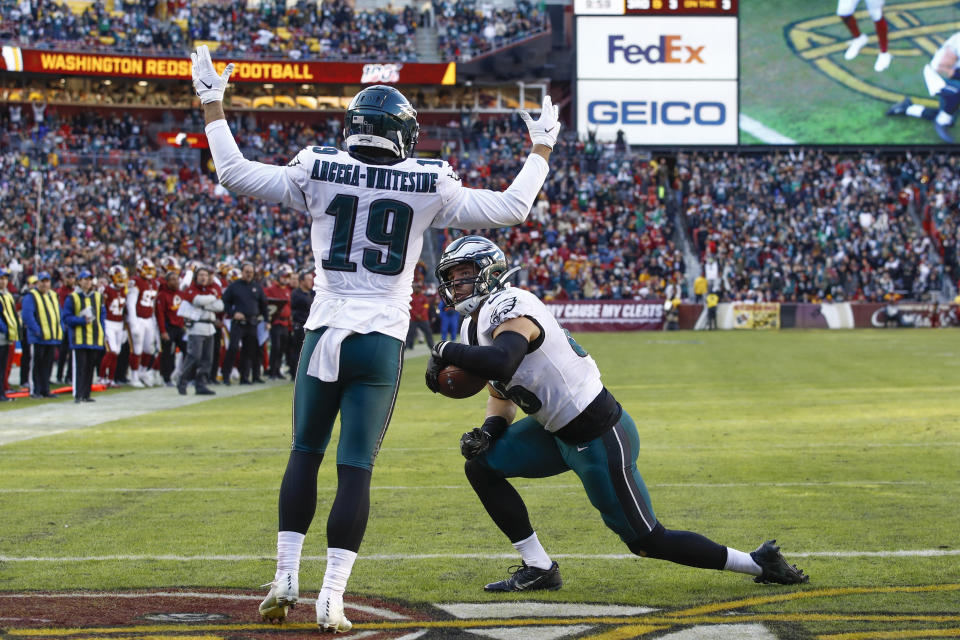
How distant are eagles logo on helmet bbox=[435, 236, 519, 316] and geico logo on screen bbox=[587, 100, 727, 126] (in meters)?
41.8

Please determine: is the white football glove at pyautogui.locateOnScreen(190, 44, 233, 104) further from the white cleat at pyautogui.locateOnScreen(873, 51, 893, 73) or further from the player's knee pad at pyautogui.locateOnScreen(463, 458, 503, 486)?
the white cleat at pyautogui.locateOnScreen(873, 51, 893, 73)

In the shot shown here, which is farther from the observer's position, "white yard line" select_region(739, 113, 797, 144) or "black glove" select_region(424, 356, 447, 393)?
"white yard line" select_region(739, 113, 797, 144)

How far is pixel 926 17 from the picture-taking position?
151ft

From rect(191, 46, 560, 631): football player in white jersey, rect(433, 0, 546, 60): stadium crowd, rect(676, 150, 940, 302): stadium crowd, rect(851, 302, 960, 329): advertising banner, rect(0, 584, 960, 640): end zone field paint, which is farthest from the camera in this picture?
rect(433, 0, 546, 60): stadium crowd

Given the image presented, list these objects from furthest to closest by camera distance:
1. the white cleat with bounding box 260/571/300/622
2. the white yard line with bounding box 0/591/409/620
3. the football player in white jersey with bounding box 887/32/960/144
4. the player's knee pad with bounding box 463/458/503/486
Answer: the football player in white jersey with bounding box 887/32/960/144 → the player's knee pad with bounding box 463/458/503/486 → the white yard line with bounding box 0/591/409/620 → the white cleat with bounding box 260/571/300/622

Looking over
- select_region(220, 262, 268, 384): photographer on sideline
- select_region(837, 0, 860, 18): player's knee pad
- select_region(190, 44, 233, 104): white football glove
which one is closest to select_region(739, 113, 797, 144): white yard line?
select_region(837, 0, 860, 18): player's knee pad

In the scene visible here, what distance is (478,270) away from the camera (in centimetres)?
514

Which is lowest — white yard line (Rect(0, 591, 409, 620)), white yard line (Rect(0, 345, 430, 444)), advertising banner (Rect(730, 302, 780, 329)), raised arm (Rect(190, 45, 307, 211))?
advertising banner (Rect(730, 302, 780, 329))

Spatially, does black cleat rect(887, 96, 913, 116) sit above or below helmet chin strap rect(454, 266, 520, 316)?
above

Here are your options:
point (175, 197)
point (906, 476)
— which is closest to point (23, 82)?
point (175, 197)

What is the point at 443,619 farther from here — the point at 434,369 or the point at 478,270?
the point at 478,270

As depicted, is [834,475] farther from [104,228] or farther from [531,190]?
[104,228]

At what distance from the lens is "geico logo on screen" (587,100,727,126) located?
151ft

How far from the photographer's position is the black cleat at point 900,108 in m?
45.6
